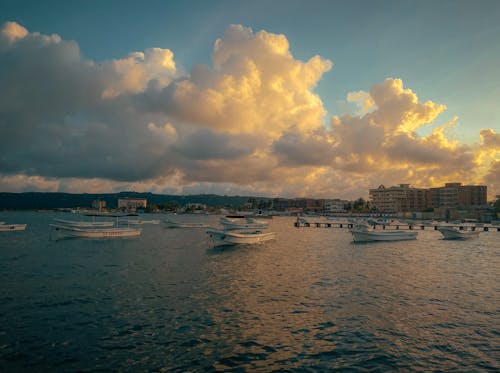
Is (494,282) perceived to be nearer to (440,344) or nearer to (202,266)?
(440,344)

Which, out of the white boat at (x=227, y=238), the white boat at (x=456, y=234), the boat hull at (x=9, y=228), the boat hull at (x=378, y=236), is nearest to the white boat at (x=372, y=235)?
the boat hull at (x=378, y=236)

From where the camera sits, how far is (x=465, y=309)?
2120cm

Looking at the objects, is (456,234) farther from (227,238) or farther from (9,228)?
(9,228)

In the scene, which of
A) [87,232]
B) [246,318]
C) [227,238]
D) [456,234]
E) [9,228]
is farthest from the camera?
[9,228]

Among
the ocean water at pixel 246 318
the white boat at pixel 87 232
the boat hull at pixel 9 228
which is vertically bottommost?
the boat hull at pixel 9 228

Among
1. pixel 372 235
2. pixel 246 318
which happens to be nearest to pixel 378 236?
pixel 372 235

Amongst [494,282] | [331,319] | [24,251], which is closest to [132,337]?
[331,319]

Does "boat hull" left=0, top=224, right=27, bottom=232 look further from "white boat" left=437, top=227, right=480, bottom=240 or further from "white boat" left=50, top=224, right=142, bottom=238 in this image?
"white boat" left=437, top=227, right=480, bottom=240

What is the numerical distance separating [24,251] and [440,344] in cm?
5211

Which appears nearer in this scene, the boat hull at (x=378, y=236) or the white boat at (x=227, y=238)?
the white boat at (x=227, y=238)

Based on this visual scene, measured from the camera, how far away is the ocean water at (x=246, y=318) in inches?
541

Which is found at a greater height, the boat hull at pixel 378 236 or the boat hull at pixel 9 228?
the boat hull at pixel 378 236

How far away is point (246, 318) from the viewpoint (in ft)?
61.3

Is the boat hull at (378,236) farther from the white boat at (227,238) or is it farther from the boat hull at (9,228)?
the boat hull at (9,228)
